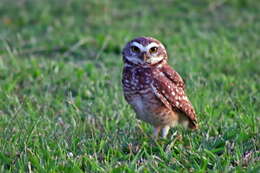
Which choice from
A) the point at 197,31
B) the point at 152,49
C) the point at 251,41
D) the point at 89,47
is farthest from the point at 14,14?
the point at 152,49

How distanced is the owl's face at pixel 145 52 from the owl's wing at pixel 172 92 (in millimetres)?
138

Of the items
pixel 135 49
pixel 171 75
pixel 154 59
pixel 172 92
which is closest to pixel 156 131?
pixel 172 92

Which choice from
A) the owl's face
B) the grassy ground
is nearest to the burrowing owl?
the owl's face

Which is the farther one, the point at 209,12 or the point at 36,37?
the point at 209,12

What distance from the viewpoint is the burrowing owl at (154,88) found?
4766 mm

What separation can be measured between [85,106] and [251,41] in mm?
3465

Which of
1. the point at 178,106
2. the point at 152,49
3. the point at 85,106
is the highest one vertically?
the point at 152,49

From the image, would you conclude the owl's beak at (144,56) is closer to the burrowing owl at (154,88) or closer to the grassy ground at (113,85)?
the burrowing owl at (154,88)

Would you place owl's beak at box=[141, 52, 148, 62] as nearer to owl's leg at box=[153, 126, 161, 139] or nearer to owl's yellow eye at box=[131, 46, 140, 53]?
owl's yellow eye at box=[131, 46, 140, 53]

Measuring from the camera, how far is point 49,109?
5852 millimetres

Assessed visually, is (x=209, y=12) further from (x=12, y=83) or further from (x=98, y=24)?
(x=12, y=83)

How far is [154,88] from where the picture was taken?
475 centimetres

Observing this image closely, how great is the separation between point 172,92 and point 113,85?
5.86 ft

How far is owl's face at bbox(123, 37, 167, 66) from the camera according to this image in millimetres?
4875
